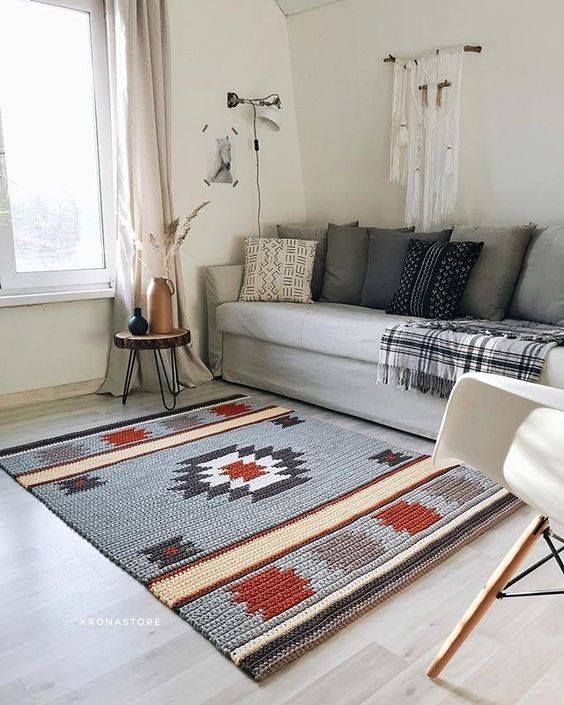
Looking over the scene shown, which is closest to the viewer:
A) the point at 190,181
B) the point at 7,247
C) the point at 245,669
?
the point at 245,669

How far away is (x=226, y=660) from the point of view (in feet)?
4.68

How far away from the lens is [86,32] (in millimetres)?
3387

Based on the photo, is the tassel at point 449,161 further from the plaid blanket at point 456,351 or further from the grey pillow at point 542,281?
the plaid blanket at point 456,351

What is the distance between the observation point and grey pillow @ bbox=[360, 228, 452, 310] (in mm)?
3311

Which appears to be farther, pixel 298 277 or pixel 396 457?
pixel 298 277

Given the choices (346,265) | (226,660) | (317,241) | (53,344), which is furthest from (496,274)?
(53,344)

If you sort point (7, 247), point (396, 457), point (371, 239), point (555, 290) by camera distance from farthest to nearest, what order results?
point (371, 239)
point (7, 247)
point (555, 290)
point (396, 457)

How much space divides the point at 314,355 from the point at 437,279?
719 millimetres

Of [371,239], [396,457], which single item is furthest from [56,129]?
[396,457]

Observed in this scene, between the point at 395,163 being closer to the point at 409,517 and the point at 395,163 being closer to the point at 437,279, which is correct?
the point at 437,279

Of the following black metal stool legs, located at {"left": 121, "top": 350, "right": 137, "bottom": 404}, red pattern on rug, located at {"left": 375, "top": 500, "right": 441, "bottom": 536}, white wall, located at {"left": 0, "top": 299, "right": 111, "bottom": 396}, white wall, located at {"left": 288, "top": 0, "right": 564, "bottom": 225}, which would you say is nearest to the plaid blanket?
red pattern on rug, located at {"left": 375, "top": 500, "right": 441, "bottom": 536}

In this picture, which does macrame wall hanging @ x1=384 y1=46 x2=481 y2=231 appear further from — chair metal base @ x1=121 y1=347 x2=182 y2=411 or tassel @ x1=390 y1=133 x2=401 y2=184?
chair metal base @ x1=121 y1=347 x2=182 y2=411

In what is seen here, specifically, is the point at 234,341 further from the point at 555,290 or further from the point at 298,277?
the point at 555,290

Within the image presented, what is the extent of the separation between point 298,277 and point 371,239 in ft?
1.55
